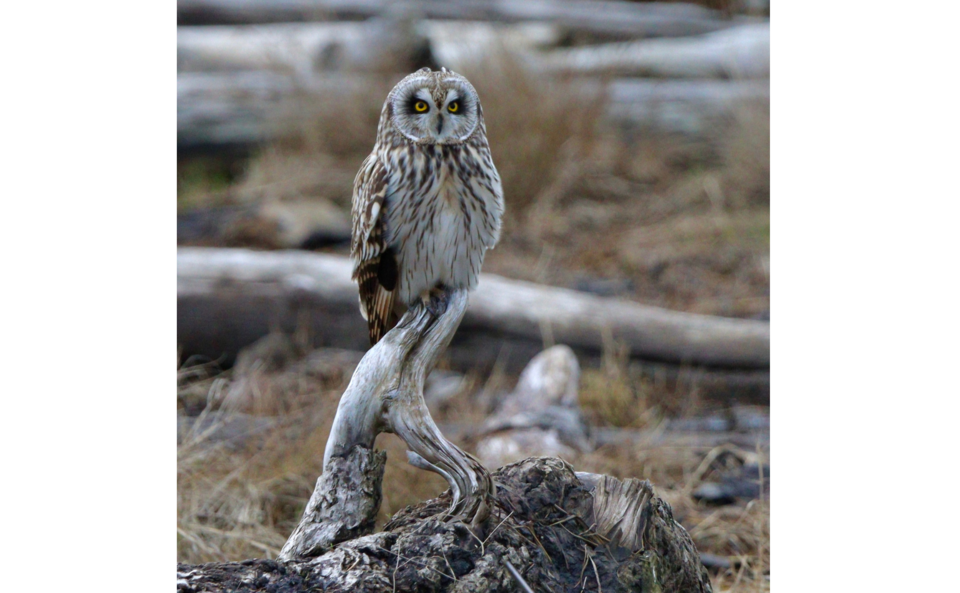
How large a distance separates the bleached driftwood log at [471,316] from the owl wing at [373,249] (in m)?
1.65

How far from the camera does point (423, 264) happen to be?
160cm

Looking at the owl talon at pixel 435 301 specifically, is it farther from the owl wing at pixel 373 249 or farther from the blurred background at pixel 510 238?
the blurred background at pixel 510 238

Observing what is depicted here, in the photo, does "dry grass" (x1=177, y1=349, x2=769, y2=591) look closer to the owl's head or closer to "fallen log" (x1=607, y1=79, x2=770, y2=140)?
the owl's head

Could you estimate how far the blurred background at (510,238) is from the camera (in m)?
2.64

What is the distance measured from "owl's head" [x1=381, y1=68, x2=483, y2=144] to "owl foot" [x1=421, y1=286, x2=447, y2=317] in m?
0.32

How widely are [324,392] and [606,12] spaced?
4.28 m

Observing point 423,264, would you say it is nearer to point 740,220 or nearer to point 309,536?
point 309,536

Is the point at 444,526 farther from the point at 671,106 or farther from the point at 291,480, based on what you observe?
the point at 671,106

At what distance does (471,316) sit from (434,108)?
1.94m

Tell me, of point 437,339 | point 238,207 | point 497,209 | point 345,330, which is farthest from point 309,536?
point 238,207

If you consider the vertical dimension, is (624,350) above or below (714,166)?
below

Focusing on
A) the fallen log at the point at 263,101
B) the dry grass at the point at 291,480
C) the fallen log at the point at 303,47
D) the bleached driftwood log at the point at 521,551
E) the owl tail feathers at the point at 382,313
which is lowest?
the dry grass at the point at 291,480

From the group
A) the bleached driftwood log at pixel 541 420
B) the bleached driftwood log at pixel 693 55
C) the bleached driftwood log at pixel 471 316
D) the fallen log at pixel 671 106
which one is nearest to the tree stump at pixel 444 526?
the bleached driftwood log at pixel 541 420

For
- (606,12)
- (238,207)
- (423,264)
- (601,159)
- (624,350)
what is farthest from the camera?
(606,12)
